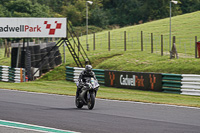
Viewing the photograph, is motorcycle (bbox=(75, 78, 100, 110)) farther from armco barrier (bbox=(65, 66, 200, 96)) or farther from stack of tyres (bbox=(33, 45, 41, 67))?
stack of tyres (bbox=(33, 45, 41, 67))

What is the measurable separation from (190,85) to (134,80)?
12.9 feet

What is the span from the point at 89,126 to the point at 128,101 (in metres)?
7.51

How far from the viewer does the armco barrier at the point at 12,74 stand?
3183 cm

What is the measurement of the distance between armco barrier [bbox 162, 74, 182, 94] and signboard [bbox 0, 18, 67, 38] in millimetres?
11281

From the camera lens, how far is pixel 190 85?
23031 mm

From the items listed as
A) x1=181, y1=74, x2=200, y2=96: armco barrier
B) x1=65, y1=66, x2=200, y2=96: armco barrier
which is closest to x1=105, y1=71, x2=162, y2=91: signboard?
x1=65, y1=66, x2=200, y2=96: armco barrier

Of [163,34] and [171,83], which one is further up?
[163,34]

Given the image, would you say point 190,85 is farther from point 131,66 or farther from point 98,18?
point 98,18

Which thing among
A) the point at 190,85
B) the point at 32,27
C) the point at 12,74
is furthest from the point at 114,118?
the point at 32,27

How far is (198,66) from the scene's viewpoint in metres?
30.5

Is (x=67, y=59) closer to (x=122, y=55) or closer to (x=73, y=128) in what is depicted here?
(x=122, y=55)

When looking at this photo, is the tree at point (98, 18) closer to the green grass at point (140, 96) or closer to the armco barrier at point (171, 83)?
the armco barrier at point (171, 83)

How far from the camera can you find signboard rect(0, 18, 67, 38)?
108 feet

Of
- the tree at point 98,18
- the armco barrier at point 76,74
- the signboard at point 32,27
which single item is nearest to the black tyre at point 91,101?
the armco barrier at point 76,74
